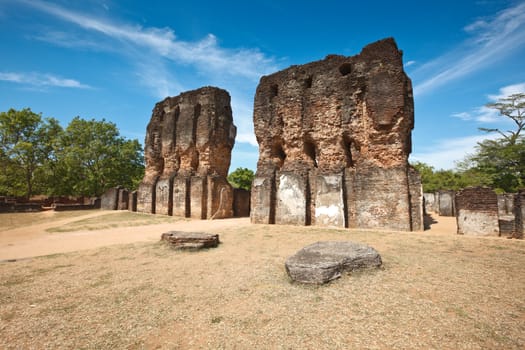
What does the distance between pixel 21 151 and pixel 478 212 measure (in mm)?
31244

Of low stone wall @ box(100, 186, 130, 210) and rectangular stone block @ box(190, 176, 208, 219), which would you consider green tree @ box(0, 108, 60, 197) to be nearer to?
low stone wall @ box(100, 186, 130, 210)

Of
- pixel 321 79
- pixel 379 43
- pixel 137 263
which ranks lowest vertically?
pixel 137 263

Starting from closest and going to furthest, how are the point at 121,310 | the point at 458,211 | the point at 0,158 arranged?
1. the point at 121,310
2. the point at 458,211
3. the point at 0,158

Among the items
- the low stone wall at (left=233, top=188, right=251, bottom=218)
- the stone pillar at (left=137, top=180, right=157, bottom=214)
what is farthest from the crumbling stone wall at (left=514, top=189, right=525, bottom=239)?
the stone pillar at (left=137, top=180, right=157, bottom=214)

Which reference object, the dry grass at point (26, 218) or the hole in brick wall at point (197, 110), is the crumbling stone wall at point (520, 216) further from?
the dry grass at point (26, 218)

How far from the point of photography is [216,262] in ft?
17.3

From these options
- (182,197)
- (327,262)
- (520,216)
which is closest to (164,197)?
(182,197)

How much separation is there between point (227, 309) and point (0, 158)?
28460 mm

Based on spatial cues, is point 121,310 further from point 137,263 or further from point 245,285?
point 137,263

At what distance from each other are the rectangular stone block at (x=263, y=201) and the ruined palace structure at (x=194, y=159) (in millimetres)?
3545

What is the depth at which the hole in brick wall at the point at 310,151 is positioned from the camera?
12484 millimetres

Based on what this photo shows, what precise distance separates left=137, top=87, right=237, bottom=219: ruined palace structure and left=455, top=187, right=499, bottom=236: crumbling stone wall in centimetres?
1142

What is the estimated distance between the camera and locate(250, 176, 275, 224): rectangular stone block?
12148 millimetres

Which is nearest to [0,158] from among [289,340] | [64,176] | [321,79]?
[64,176]
